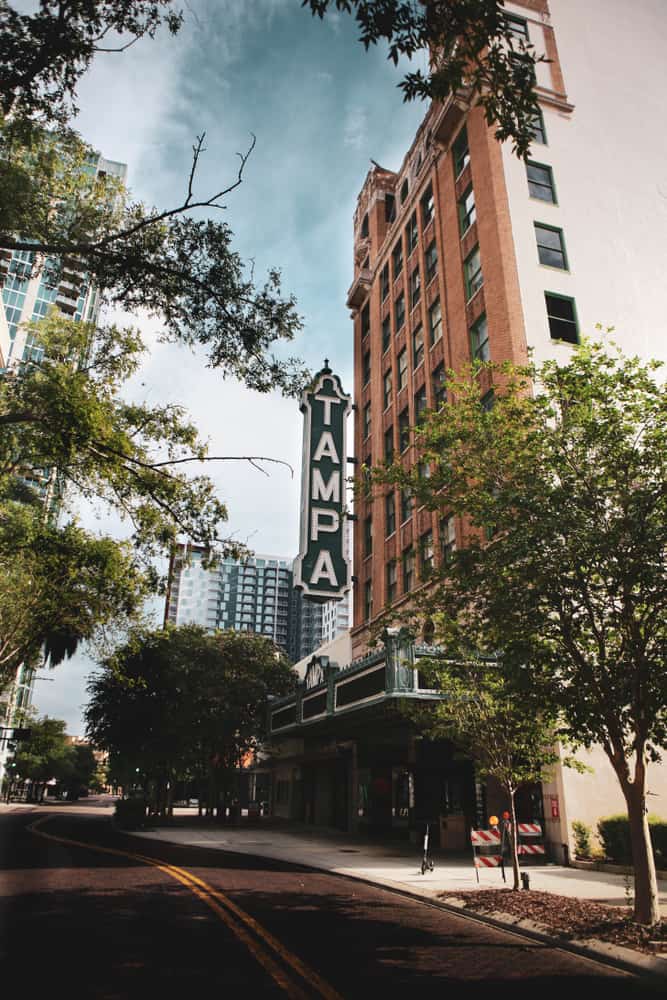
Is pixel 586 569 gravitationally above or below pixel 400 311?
below

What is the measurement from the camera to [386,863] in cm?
1964

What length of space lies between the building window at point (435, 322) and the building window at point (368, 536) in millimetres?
9838

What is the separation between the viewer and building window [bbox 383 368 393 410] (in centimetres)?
3548

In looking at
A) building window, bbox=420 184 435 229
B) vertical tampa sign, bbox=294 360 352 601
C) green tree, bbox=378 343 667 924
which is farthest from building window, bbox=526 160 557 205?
green tree, bbox=378 343 667 924

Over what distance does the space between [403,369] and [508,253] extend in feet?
31.4

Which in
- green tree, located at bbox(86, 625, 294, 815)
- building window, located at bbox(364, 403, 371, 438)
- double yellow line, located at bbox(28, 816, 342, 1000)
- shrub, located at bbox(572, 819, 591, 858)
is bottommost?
double yellow line, located at bbox(28, 816, 342, 1000)

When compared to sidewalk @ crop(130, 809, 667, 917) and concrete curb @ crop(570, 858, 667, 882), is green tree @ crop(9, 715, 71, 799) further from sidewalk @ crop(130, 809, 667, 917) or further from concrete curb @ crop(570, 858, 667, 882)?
concrete curb @ crop(570, 858, 667, 882)

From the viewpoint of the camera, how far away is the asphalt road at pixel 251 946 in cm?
645

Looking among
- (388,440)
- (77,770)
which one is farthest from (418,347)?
(77,770)

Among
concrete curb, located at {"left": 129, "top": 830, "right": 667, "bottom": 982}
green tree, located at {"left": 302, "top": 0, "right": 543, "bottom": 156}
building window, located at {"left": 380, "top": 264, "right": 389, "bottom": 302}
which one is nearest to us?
green tree, located at {"left": 302, "top": 0, "right": 543, "bottom": 156}

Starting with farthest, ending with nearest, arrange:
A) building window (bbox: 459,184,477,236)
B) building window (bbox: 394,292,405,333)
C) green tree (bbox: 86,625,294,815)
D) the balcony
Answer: the balcony
green tree (bbox: 86,625,294,815)
building window (bbox: 394,292,405,333)
building window (bbox: 459,184,477,236)

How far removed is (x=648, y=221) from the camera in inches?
1155

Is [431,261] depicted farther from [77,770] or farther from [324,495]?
[77,770]

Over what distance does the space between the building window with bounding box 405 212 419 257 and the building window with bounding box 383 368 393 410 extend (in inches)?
254
